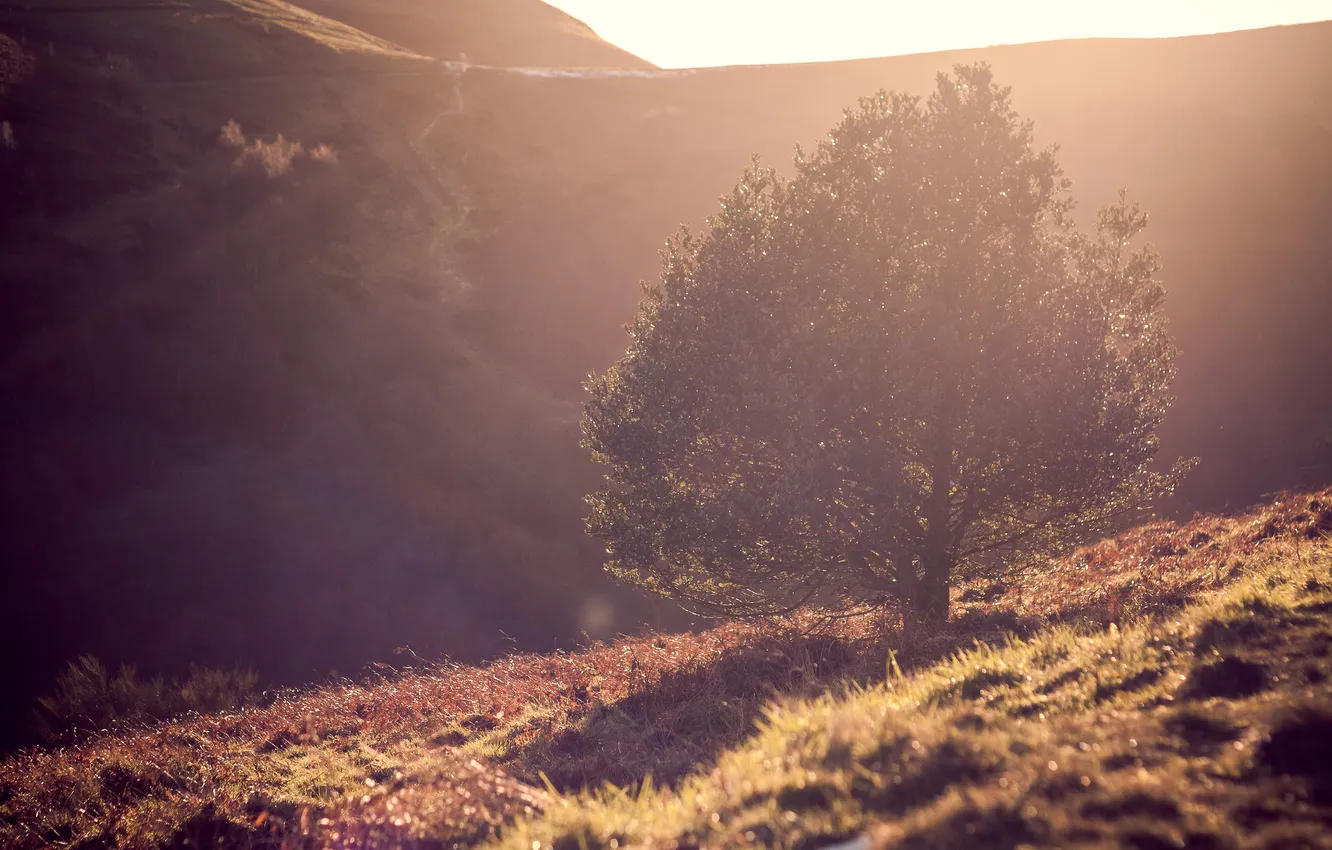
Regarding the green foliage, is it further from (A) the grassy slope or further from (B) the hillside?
(B) the hillside

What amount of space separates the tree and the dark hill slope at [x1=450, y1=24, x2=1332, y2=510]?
2466 centimetres

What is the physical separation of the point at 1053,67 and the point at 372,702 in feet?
296

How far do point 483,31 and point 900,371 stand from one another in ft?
431

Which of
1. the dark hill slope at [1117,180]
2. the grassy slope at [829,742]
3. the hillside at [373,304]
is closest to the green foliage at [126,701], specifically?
the grassy slope at [829,742]

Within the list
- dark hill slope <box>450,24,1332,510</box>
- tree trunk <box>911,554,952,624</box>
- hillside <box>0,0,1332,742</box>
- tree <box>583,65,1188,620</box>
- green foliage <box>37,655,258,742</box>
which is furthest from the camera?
dark hill slope <box>450,24,1332,510</box>

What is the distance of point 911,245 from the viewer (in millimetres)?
14156

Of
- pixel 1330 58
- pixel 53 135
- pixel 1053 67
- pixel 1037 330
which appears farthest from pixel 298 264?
pixel 1330 58

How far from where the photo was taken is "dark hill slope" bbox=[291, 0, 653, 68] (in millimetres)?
111188

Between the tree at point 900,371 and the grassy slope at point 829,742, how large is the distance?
197cm

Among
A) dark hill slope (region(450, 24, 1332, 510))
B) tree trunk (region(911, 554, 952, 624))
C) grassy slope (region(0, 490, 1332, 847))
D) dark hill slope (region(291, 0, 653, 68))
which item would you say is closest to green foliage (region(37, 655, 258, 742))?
grassy slope (region(0, 490, 1332, 847))

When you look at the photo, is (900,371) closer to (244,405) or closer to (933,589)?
(933,589)

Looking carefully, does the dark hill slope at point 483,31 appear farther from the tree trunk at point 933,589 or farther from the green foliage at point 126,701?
the tree trunk at point 933,589

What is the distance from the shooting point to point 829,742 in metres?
5.49

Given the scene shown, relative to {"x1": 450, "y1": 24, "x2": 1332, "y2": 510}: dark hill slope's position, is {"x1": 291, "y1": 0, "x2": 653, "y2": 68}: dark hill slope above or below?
above
